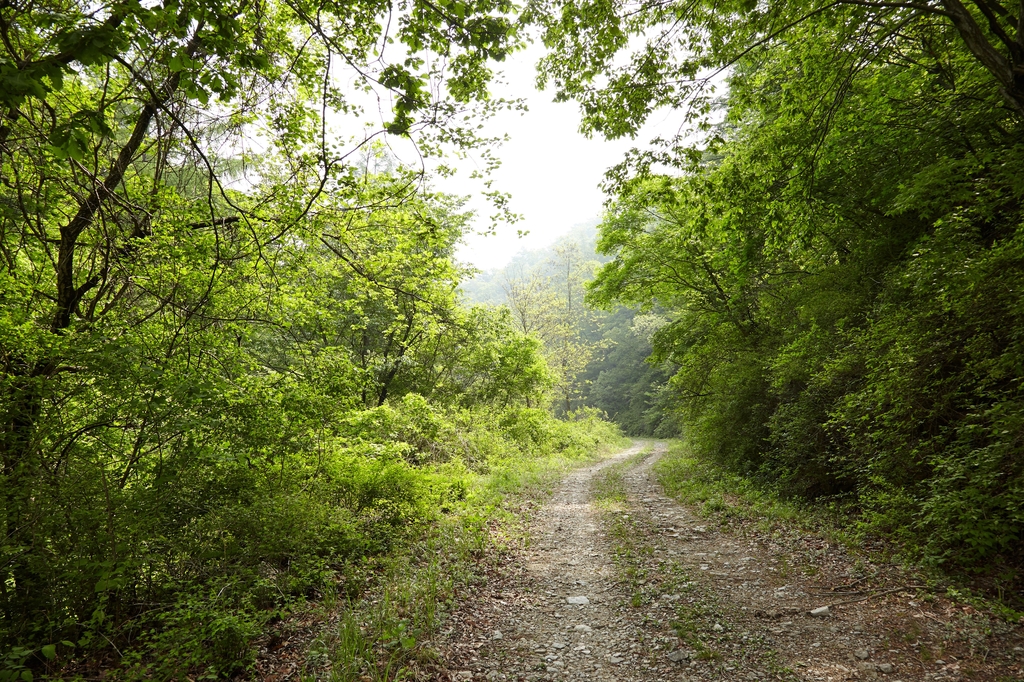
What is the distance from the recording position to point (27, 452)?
3.97 m

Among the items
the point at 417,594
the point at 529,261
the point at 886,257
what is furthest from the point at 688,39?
the point at 529,261

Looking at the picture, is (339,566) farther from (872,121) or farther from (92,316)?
(872,121)

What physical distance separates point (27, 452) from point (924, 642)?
795cm

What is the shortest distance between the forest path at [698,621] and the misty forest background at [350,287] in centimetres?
68

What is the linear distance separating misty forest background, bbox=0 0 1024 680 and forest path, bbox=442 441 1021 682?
2.24 ft

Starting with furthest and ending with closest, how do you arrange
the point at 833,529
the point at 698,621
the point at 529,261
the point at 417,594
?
the point at 529,261
the point at 833,529
the point at 417,594
the point at 698,621

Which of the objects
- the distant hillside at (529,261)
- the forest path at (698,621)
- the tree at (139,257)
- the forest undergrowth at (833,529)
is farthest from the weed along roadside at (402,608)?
the distant hillside at (529,261)

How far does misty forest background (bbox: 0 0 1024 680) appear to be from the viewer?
3.82 m

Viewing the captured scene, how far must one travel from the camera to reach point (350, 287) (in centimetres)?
754

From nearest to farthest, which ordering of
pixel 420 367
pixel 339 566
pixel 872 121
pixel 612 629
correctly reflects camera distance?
pixel 612 629 < pixel 339 566 < pixel 872 121 < pixel 420 367

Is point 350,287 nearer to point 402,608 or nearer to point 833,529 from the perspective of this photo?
point 402,608

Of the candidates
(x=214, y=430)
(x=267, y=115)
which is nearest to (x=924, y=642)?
(x=214, y=430)

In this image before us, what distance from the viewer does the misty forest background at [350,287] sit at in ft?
12.5

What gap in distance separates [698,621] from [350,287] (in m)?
6.68
